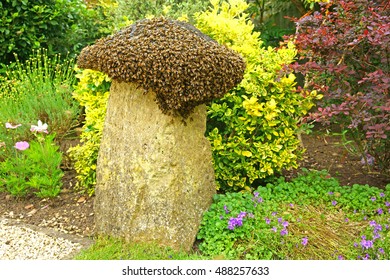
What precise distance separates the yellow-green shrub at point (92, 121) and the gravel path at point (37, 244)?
0.61 meters

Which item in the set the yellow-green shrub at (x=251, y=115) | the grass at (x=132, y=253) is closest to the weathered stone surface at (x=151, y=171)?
the grass at (x=132, y=253)

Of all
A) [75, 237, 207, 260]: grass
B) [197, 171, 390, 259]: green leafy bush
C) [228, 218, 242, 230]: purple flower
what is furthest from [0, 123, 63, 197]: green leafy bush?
[228, 218, 242, 230]: purple flower

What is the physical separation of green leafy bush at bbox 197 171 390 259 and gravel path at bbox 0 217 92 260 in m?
0.92

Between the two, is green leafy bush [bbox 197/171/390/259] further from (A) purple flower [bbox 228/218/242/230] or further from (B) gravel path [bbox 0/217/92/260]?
(B) gravel path [bbox 0/217/92/260]

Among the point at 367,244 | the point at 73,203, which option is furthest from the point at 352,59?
the point at 73,203

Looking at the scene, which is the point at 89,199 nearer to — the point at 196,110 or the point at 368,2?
the point at 196,110

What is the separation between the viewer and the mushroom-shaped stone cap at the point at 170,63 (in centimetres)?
344

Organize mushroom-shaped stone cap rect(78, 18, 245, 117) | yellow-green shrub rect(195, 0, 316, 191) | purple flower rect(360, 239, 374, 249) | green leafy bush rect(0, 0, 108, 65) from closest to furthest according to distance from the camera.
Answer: mushroom-shaped stone cap rect(78, 18, 245, 117), purple flower rect(360, 239, 374, 249), yellow-green shrub rect(195, 0, 316, 191), green leafy bush rect(0, 0, 108, 65)

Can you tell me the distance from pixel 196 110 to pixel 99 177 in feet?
2.78

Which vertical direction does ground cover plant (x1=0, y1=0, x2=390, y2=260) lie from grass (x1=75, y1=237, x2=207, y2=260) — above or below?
above

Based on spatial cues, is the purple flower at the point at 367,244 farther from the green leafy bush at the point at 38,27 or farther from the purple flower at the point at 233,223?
the green leafy bush at the point at 38,27

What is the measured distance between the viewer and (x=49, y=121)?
5.71 metres

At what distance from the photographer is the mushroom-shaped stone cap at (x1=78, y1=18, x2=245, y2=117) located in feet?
11.3
